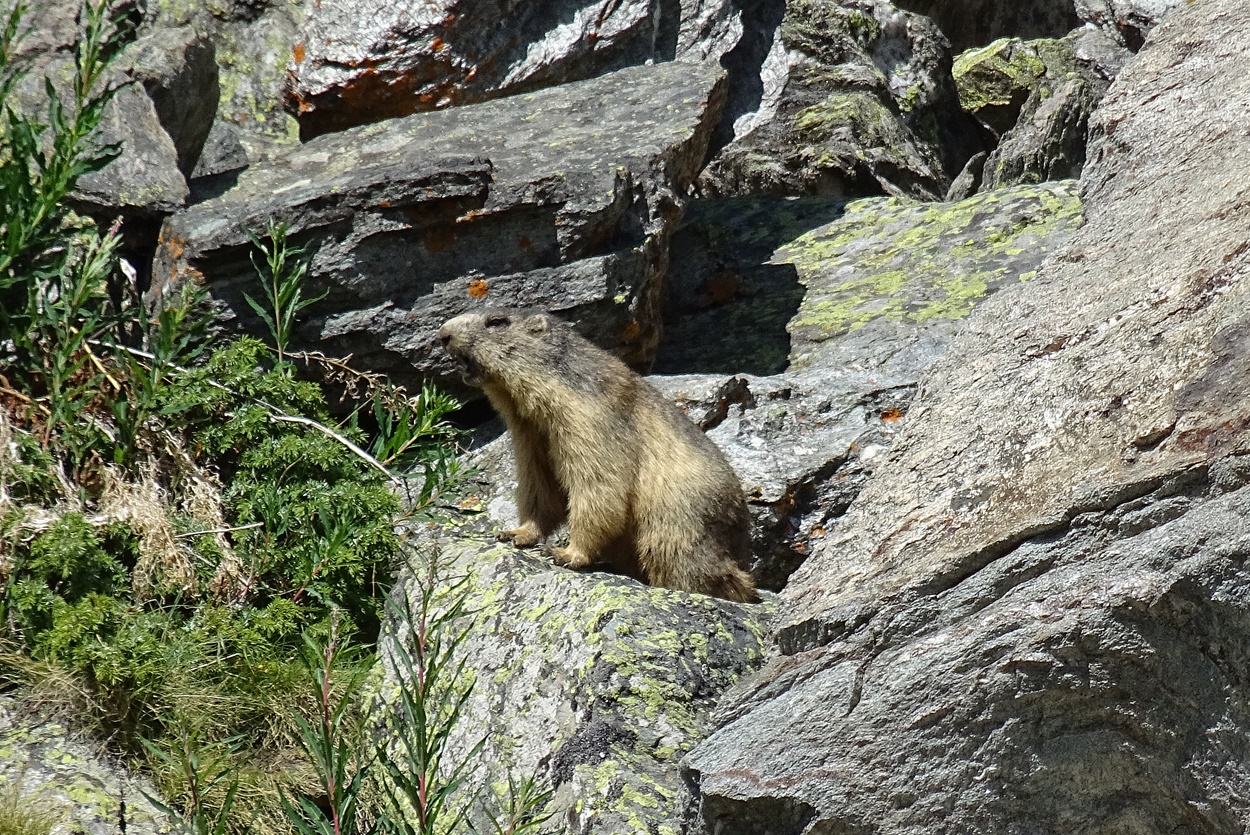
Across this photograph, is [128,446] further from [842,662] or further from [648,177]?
[842,662]

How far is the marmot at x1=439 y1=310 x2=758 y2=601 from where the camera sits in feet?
23.2

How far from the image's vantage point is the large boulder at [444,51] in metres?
10.7

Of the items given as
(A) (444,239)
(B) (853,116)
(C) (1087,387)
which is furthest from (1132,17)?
(C) (1087,387)

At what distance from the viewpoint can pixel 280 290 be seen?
776cm

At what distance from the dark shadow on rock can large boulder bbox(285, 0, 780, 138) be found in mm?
1785

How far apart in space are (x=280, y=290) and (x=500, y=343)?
1491 mm

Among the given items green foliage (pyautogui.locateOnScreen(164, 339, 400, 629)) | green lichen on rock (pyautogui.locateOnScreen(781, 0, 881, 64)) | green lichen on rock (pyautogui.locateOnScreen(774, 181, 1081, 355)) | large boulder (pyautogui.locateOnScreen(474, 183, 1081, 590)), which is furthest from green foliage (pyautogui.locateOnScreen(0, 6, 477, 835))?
green lichen on rock (pyautogui.locateOnScreen(781, 0, 881, 64))

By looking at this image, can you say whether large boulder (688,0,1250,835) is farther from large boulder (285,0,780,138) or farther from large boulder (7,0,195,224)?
large boulder (285,0,780,138)

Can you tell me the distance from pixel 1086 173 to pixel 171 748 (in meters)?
4.95

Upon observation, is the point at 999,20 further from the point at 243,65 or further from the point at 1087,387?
the point at 1087,387

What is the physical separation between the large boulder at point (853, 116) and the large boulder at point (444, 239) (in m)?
3.27

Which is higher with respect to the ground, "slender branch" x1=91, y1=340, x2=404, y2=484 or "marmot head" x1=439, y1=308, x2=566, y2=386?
"marmot head" x1=439, y1=308, x2=566, y2=386

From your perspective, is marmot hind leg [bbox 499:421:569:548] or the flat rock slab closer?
the flat rock slab

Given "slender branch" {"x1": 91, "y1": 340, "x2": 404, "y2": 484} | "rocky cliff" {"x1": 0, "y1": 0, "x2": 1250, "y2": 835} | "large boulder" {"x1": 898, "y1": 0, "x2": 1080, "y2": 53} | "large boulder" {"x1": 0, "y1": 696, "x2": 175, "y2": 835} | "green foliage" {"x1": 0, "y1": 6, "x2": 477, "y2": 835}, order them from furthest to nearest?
"large boulder" {"x1": 898, "y1": 0, "x2": 1080, "y2": 53}, "slender branch" {"x1": 91, "y1": 340, "x2": 404, "y2": 484}, "green foliage" {"x1": 0, "y1": 6, "x2": 477, "y2": 835}, "large boulder" {"x1": 0, "y1": 696, "x2": 175, "y2": 835}, "rocky cliff" {"x1": 0, "y1": 0, "x2": 1250, "y2": 835}
